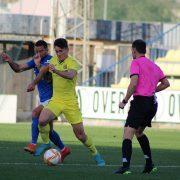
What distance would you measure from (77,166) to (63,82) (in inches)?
58.2

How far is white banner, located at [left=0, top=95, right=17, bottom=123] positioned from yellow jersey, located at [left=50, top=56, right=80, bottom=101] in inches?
728

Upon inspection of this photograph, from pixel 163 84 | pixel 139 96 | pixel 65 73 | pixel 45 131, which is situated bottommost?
pixel 45 131

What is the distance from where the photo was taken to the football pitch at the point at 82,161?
45.9 feet

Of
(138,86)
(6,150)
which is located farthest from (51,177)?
(6,150)

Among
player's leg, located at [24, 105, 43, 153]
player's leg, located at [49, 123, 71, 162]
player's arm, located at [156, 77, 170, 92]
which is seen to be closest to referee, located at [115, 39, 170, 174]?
player's arm, located at [156, 77, 170, 92]

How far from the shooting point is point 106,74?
135 ft

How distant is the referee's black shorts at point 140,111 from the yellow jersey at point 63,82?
67.7 inches

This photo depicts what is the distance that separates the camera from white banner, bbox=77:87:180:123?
107 feet

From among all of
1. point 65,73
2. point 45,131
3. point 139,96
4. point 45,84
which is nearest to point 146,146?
point 139,96

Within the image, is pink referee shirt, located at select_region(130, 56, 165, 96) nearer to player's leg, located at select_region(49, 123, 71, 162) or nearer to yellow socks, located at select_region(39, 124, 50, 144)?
yellow socks, located at select_region(39, 124, 50, 144)

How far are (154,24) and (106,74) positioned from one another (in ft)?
27.0

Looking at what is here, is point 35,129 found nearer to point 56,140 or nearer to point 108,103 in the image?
point 56,140

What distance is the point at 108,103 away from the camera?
33438mm

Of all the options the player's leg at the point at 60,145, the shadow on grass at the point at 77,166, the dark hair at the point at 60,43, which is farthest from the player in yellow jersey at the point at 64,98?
the player's leg at the point at 60,145
